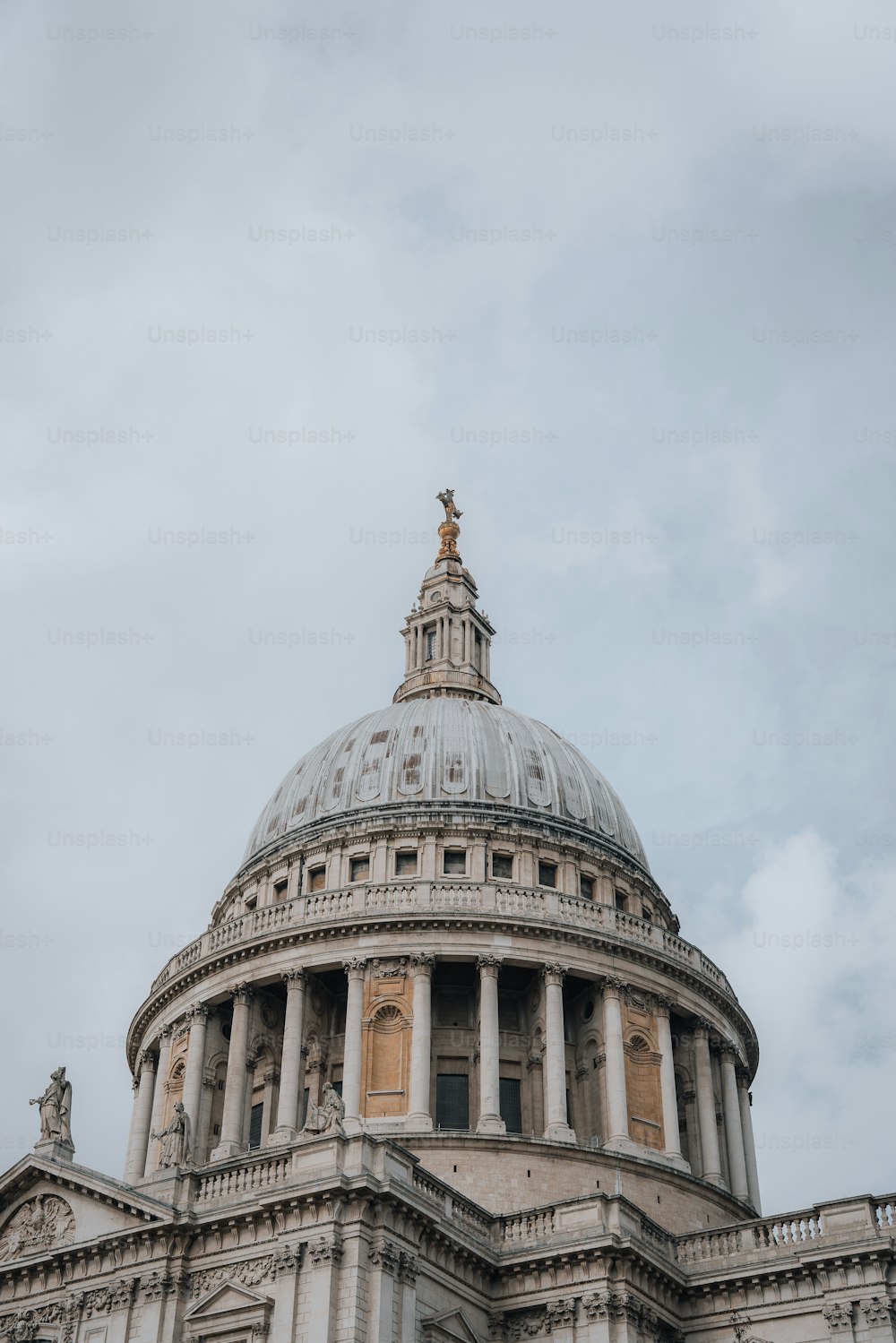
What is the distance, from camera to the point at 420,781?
6309 cm

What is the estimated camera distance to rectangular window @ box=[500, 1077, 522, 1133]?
54.5 metres

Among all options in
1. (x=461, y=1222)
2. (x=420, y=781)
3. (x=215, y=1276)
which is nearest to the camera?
(x=215, y=1276)

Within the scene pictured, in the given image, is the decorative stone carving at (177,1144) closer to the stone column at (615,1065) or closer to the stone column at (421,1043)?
the stone column at (421,1043)

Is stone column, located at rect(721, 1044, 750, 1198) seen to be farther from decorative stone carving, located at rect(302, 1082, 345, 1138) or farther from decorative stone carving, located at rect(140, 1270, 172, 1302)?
decorative stone carving, located at rect(140, 1270, 172, 1302)

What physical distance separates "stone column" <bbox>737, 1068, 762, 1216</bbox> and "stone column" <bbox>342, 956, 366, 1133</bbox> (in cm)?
1537

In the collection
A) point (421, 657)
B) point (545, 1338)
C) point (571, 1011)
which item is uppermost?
point (421, 657)

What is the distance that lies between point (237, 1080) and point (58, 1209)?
45.8ft

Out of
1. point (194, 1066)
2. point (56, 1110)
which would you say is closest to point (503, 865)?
point (194, 1066)

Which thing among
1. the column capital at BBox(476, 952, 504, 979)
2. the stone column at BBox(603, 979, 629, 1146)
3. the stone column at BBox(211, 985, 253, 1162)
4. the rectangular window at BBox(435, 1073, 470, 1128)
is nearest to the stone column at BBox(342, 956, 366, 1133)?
A: the rectangular window at BBox(435, 1073, 470, 1128)

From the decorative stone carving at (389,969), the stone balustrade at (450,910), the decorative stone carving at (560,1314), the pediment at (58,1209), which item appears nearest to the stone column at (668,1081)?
the stone balustrade at (450,910)

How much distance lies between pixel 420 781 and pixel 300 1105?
13759 mm

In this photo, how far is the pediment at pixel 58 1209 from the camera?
40469 mm

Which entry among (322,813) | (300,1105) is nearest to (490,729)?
(322,813)

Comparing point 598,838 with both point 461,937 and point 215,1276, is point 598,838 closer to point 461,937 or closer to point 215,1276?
point 461,937
